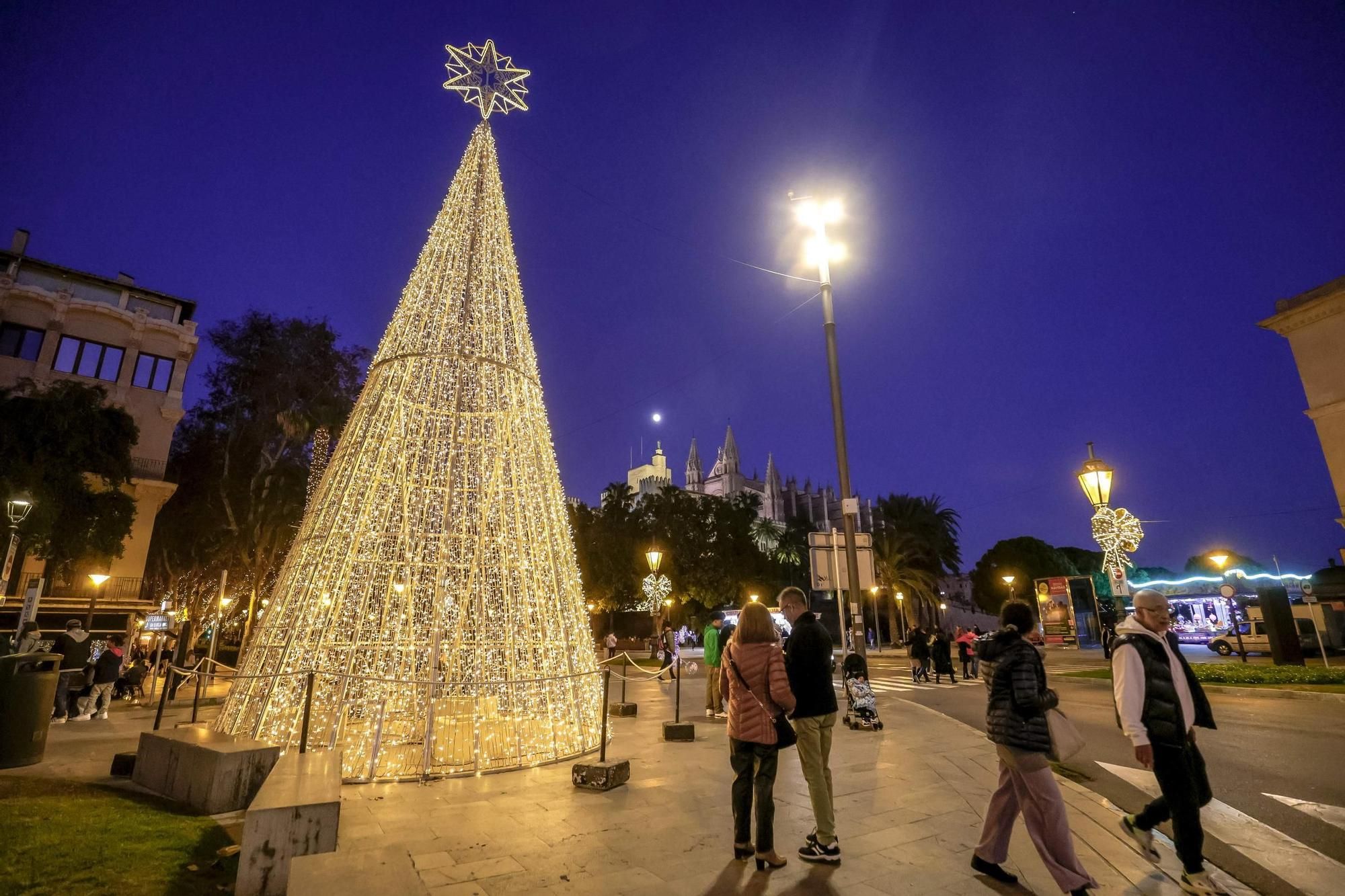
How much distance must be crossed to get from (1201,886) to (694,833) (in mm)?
3095

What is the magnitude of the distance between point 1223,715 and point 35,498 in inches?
1107

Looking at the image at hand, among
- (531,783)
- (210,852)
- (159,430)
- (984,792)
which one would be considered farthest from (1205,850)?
(159,430)

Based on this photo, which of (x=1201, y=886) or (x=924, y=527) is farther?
(x=924, y=527)

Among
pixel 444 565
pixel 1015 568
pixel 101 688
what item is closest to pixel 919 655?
pixel 444 565

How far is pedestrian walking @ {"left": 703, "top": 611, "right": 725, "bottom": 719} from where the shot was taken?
10.7m

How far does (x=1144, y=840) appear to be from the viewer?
14.2ft

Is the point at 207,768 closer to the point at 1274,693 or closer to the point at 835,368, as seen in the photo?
the point at 835,368

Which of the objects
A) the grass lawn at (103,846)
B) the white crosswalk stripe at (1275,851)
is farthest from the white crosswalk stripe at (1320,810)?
the grass lawn at (103,846)

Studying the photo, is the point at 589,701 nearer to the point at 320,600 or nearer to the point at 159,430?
the point at 320,600

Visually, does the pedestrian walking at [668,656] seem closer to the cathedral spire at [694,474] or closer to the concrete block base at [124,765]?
the concrete block base at [124,765]

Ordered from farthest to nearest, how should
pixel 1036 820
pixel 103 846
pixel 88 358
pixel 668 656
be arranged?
1. pixel 88 358
2. pixel 668 656
3. pixel 103 846
4. pixel 1036 820

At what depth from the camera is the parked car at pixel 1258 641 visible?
23.8 metres

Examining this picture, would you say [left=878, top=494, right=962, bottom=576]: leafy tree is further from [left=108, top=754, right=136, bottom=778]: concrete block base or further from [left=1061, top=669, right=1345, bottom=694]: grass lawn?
[left=108, top=754, right=136, bottom=778]: concrete block base

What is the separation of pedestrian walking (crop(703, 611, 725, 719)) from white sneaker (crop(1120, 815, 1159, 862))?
621 cm
